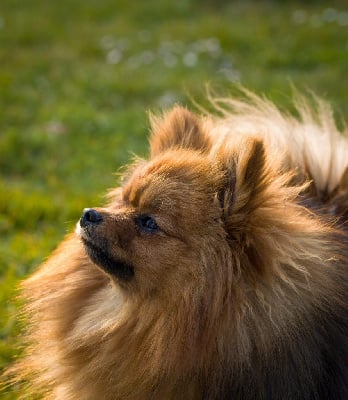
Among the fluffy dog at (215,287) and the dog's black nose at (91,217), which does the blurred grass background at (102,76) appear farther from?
the dog's black nose at (91,217)

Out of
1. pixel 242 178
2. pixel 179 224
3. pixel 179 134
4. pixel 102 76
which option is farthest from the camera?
pixel 102 76

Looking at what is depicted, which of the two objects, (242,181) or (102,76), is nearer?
(242,181)

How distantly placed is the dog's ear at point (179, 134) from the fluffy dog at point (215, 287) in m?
0.12

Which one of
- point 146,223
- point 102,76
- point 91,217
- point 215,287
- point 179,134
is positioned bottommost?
point 215,287

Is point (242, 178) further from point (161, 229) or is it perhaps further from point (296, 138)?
point (296, 138)

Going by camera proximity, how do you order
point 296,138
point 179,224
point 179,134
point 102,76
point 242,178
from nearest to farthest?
1. point 242,178
2. point 179,224
3. point 179,134
4. point 296,138
5. point 102,76

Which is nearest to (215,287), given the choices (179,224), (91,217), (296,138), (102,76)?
(179,224)

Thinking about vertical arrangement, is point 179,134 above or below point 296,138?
above

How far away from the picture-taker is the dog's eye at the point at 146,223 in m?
3.19

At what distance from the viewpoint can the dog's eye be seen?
3.19 meters

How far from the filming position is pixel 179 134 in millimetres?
3662

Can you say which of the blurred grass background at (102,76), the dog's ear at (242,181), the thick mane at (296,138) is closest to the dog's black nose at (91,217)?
the dog's ear at (242,181)

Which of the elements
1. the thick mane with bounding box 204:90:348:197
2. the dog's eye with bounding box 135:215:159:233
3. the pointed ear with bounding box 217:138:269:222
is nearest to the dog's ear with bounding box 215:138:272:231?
the pointed ear with bounding box 217:138:269:222

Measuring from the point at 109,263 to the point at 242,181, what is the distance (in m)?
0.73
